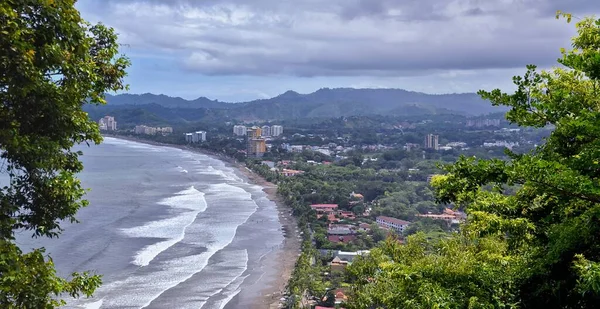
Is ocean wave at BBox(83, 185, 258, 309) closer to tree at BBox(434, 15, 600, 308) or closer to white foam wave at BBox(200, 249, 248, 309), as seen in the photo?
white foam wave at BBox(200, 249, 248, 309)

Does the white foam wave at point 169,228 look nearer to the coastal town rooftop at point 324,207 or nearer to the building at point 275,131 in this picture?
the coastal town rooftop at point 324,207

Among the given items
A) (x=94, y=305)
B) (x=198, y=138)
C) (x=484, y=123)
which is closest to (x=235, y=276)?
(x=94, y=305)

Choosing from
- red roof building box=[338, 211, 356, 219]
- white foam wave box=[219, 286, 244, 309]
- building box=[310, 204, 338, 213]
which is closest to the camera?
white foam wave box=[219, 286, 244, 309]

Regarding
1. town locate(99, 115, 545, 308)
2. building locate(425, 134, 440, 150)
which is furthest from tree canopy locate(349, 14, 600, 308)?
building locate(425, 134, 440, 150)

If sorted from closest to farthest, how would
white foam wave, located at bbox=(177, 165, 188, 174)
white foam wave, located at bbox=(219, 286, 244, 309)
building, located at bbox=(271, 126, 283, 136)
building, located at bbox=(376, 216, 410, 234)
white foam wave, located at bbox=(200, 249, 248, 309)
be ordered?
white foam wave, located at bbox=(219, 286, 244, 309) → white foam wave, located at bbox=(200, 249, 248, 309) → building, located at bbox=(376, 216, 410, 234) → white foam wave, located at bbox=(177, 165, 188, 174) → building, located at bbox=(271, 126, 283, 136)

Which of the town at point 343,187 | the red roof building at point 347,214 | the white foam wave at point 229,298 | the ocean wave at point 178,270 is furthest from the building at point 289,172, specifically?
the white foam wave at point 229,298

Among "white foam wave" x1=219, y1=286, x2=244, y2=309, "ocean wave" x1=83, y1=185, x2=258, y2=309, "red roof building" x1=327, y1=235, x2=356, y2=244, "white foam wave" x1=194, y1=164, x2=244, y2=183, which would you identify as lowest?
"red roof building" x1=327, y1=235, x2=356, y2=244
